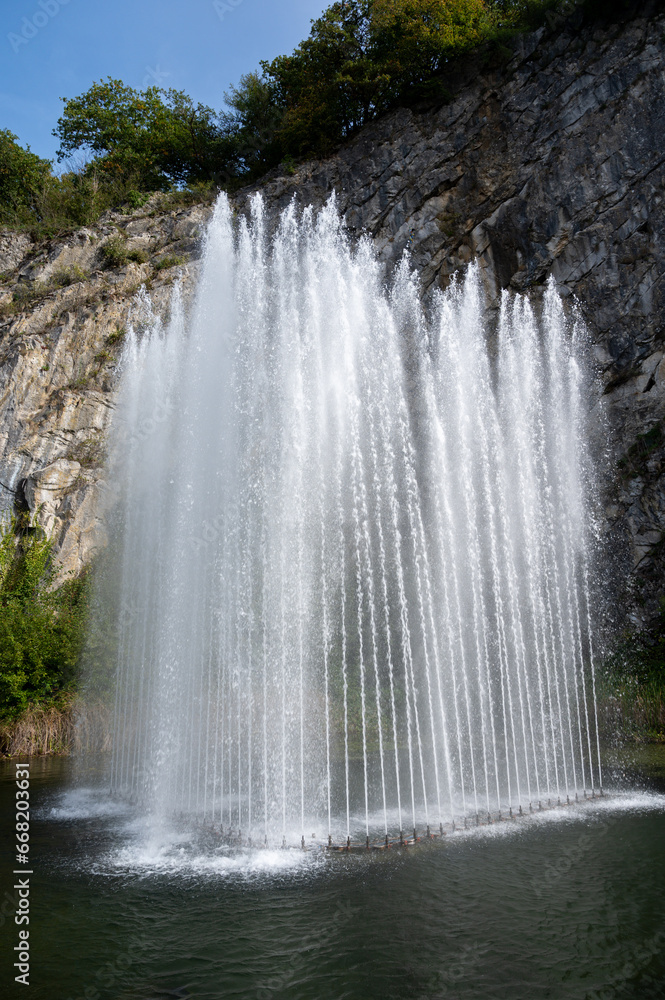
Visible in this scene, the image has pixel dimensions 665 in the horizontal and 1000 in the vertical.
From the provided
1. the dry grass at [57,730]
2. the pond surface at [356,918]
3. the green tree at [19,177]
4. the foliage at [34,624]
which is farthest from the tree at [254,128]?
the pond surface at [356,918]

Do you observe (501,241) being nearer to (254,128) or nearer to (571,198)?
(571,198)

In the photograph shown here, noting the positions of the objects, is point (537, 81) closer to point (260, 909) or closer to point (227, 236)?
point (227, 236)

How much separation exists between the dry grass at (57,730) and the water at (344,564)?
34.5 inches

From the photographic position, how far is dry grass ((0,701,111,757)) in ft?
48.1

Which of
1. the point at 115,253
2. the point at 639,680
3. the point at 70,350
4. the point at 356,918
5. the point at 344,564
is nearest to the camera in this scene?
the point at 356,918

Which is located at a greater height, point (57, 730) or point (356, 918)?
point (57, 730)

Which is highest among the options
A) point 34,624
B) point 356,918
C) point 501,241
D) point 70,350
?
point 501,241

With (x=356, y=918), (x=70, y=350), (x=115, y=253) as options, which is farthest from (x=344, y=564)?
(x=115, y=253)

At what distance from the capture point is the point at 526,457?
15.6 metres

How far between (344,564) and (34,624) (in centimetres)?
936

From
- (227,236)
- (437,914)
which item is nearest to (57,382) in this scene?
(227,236)

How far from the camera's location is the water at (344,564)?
34.2 ft

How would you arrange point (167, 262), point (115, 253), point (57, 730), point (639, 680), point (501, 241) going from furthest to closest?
point (115, 253), point (167, 262), point (501, 241), point (57, 730), point (639, 680)

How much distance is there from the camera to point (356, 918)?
579 cm
